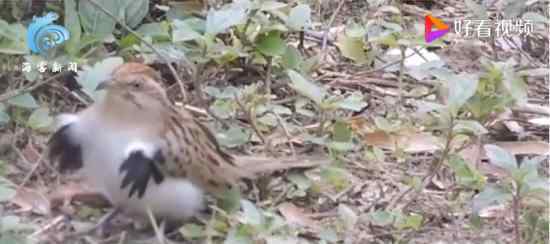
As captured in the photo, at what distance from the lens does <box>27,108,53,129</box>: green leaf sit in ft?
14.1

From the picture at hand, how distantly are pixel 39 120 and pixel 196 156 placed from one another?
2.03ft

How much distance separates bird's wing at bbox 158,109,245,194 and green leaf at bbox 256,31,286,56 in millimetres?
644

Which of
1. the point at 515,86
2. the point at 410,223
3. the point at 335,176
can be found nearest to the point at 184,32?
the point at 335,176

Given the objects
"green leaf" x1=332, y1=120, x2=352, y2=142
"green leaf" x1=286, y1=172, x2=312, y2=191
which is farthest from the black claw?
"green leaf" x1=332, y1=120, x2=352, y2=142

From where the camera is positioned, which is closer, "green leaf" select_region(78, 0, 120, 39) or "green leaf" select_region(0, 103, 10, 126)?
"green leaf" select_region(0, 103, 10, 126)

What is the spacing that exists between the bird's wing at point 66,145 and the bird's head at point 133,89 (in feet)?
0.46

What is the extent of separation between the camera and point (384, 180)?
443cm

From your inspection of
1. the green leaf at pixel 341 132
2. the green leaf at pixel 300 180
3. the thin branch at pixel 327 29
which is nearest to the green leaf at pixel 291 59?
the thin branch at pixel 327 29

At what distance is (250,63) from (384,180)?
75 cm

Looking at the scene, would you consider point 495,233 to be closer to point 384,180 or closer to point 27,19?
point 384,180

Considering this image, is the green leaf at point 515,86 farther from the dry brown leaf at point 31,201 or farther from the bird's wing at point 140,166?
the dry brown leaf at point 31,201

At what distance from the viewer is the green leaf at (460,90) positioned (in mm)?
4070

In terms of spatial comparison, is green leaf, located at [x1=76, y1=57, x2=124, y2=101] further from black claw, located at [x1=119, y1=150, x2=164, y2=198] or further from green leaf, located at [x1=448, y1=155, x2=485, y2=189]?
green leaf, located at [x1=448, y1=155, x2=485, y2=189]

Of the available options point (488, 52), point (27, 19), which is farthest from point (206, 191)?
point (488, 52)
